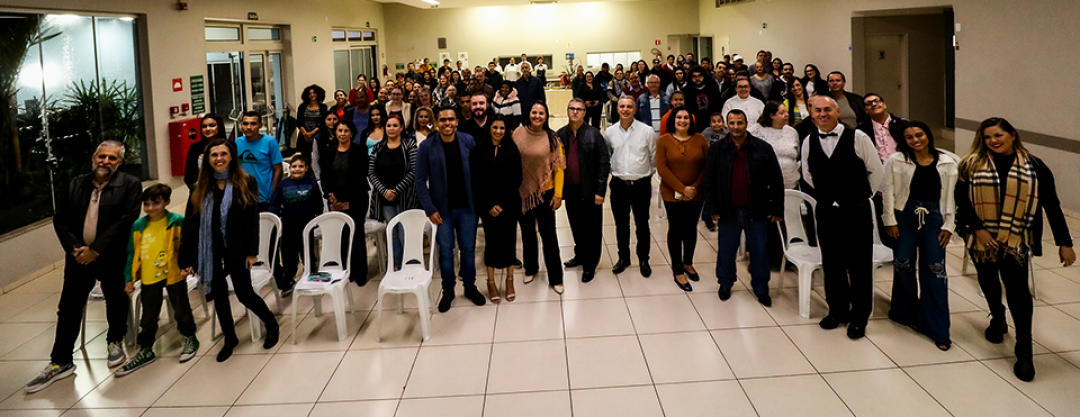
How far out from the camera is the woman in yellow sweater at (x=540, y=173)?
5.07m

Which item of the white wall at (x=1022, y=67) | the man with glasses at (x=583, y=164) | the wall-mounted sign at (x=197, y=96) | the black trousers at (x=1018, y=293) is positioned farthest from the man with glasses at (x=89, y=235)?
the white wall at (x=1022, y=67)

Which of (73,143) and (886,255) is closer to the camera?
(886,255)

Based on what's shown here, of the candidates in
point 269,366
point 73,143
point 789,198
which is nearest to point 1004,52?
point 789,198

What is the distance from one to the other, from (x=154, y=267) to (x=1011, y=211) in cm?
493

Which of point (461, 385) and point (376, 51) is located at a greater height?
point (376, 51)

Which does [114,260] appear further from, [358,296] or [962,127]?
[962,127]

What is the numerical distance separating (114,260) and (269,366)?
1169 millimetres

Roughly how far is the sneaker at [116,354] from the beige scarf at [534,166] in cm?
284

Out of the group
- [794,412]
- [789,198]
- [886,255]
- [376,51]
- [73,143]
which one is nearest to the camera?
[794,412]

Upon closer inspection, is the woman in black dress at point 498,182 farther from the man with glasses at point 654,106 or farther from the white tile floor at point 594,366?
the man with glasses at point 654,106

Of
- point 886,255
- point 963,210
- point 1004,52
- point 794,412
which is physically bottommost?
point 794,412

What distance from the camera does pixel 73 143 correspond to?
6.97m

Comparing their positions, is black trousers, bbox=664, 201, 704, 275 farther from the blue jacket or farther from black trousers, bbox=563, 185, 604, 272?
the blue jacket

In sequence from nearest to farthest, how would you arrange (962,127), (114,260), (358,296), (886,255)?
(114,260) → (886,255) → (358,296) → (962,127)
